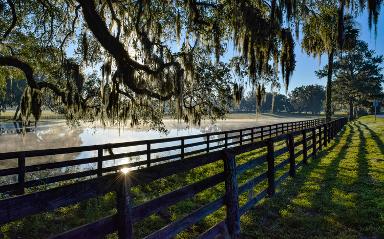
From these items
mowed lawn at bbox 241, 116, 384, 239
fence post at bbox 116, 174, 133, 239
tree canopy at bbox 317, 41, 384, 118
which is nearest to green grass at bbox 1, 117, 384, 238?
mowed lawn at bbox 241, 116, 384, 239

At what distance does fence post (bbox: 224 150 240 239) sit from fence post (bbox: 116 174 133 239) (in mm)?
2499

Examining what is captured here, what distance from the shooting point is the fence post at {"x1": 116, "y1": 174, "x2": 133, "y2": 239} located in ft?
10.8

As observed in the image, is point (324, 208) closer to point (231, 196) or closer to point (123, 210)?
point (231, 196)

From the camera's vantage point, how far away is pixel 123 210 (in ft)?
10.9

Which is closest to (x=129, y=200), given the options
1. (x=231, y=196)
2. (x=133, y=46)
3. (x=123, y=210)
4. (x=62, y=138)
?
(x=123, y=210)

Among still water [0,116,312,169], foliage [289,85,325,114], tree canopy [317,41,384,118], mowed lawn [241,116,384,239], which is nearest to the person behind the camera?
mowed lawn [241,116,384,239]

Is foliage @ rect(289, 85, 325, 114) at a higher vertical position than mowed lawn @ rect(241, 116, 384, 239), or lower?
higher

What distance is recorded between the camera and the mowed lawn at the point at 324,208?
19.5 ft

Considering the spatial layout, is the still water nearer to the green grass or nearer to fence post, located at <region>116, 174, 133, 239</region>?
the green grass

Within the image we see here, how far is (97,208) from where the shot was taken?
7965mm

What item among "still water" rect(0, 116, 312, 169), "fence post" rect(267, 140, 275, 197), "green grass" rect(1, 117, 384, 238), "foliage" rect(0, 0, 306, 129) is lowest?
"still water" rect(0, 116, 312, 169)

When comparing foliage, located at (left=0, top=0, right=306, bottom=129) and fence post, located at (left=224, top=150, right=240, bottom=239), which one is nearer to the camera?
fence post, located at (left=224, top=150, right=240, bottom=239)

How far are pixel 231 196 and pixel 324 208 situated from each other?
9.04ft

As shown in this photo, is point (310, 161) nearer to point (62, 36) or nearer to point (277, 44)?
point (277, 44)
